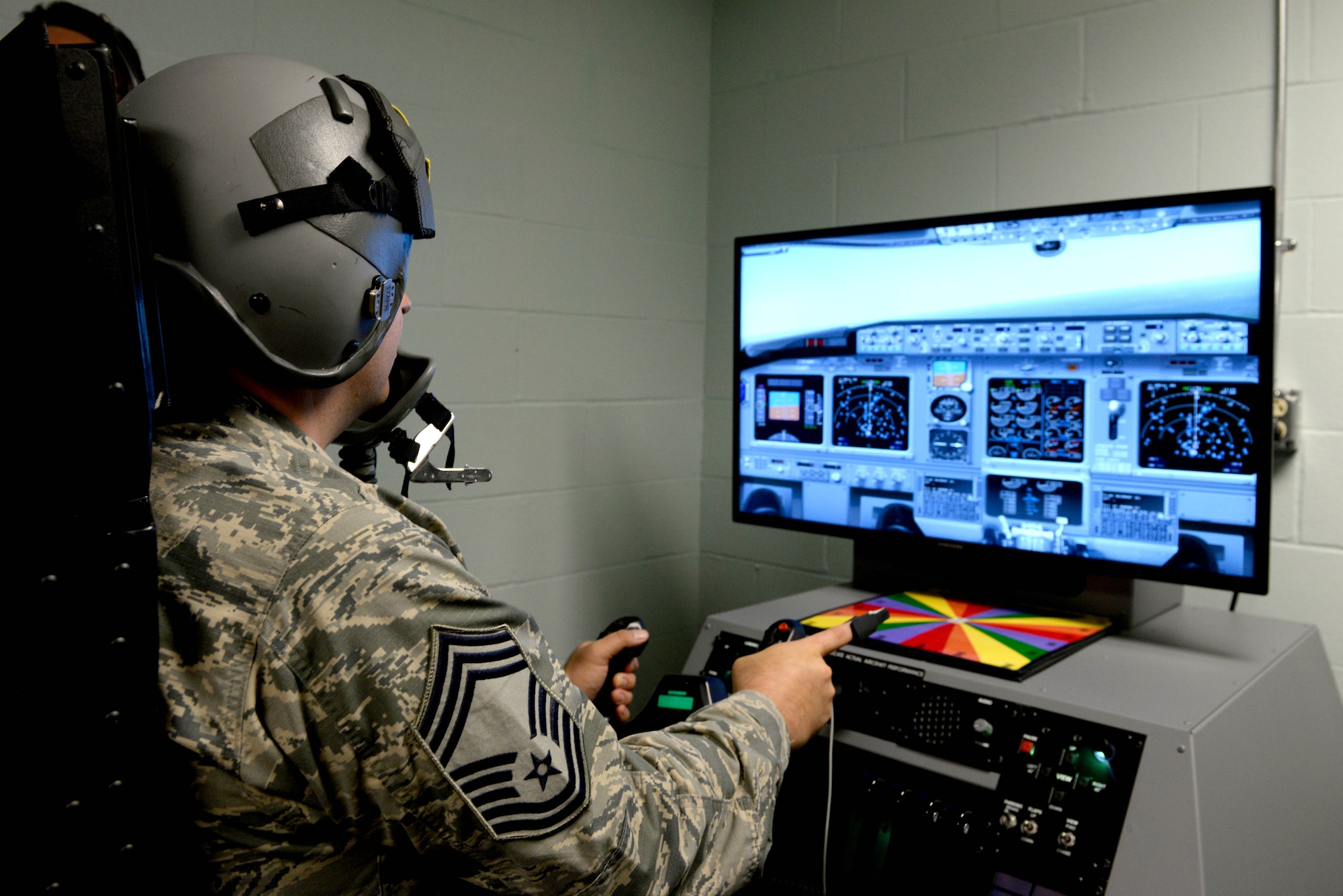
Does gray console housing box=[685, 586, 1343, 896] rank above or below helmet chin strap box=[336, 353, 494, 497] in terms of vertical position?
below

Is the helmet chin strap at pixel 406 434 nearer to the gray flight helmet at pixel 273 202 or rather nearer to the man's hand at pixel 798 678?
the gray flight helmet at pixel 273 202

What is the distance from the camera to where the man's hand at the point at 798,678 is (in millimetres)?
1101

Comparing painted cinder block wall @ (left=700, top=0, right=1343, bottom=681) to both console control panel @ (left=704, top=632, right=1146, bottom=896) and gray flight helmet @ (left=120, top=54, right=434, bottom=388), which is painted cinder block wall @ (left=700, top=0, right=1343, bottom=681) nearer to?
console control panel @ (left=704, top=632, right=1146, bottom=896)

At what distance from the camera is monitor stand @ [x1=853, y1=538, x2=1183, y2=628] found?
146cm

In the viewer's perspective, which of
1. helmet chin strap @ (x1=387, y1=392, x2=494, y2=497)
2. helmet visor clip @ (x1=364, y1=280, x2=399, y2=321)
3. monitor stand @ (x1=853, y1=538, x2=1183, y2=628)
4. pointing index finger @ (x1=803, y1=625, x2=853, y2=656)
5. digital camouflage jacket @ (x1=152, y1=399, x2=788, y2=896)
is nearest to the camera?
digital camouflage jacket @ (x1=152, y1=399, x2=788, y2=896)

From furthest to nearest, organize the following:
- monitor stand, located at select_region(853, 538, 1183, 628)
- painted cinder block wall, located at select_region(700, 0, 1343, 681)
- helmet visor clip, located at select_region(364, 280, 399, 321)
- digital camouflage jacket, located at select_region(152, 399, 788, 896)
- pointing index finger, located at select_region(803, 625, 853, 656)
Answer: painted cinder block wall, located at select_region(700, 0, 1343, 681)
monitor stand, located at select_region(853, 538, 1183, 628)
pointing index finger, located at select_region(803, 625, 853, 656)
helmet visor clip, located at select_region(364, 280, 399, 321)
digital camouflage jacket, located at select_region(152, 399, 788, 896)

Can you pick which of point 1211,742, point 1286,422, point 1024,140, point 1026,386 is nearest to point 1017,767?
point 1211,742

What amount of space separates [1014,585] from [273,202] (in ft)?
4.07

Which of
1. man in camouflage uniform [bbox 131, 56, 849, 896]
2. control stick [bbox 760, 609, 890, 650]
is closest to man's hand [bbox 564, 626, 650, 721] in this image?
control stick [bbox 760, 609, 890, 650]

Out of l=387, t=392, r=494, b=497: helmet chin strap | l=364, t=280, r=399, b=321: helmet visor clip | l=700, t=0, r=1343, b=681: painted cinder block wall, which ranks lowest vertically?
l=387, t=392, r=494, b=497: helmet chin strap

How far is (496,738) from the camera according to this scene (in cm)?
71

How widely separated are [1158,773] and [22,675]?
1060 mm

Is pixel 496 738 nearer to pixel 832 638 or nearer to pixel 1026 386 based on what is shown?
pixel 832 638

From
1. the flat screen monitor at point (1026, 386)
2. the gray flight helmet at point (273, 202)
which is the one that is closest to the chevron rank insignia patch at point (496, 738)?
the gray flight helmet at point (273, 202)
